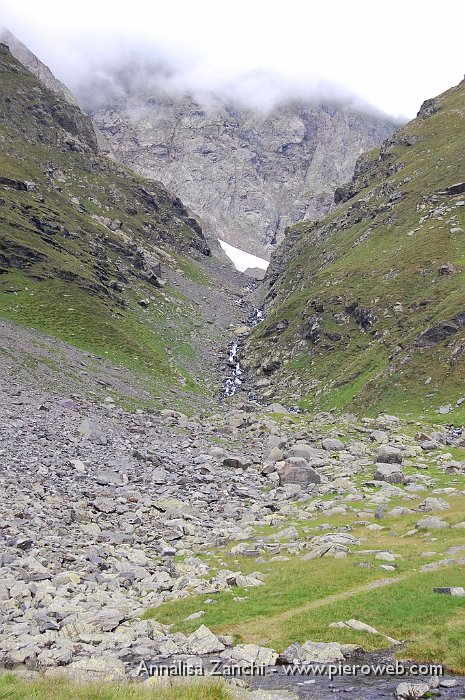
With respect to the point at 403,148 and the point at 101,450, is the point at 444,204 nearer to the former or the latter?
the point at 403,148

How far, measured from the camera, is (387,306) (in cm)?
10206

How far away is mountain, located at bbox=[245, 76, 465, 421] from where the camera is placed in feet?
262

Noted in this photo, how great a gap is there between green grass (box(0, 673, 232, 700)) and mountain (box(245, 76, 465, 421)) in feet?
198

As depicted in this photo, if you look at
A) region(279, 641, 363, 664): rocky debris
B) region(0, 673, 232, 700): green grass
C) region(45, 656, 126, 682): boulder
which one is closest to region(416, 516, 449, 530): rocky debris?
region(279, 641, 363, 664): rocky debris

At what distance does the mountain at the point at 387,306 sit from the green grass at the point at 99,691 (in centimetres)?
6047

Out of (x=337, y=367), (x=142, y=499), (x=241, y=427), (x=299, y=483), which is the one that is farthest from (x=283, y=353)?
(x=142, y=499)

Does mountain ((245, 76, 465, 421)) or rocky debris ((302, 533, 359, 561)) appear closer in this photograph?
rocky debris ((302, 533, 359, 561))

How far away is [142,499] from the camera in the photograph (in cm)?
3784

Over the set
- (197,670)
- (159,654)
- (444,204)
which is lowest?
(159,654)

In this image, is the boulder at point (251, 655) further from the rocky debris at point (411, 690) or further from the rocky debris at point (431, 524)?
the rocky debris at point (431, 524)

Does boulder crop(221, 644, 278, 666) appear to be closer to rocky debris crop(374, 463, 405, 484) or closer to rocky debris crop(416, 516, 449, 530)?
rocky debris crop(416, 516, 449, 530)

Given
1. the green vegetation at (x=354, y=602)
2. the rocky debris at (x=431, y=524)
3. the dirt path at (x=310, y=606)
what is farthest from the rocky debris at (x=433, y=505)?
the dirt path at (x=310, y=606)

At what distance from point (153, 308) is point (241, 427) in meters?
86.6

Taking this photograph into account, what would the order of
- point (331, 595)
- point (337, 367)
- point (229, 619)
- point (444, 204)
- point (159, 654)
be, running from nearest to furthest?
point (159, 654)
point (229, 619)
point (331, 595)
point (337, 367)
point (444, 204)
